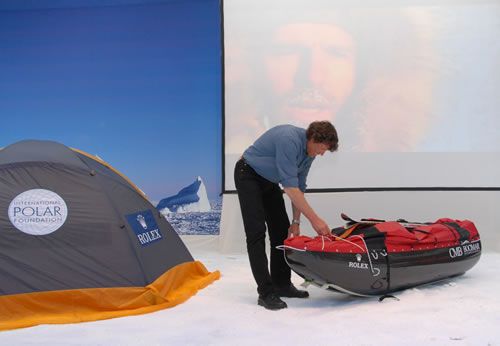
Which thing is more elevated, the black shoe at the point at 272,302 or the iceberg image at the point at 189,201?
the iceberg image at the point at 189,201

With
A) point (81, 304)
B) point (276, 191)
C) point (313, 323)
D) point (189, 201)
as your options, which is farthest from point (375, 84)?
point (81, 304)

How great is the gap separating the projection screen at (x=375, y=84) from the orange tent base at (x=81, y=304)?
71.9 inches

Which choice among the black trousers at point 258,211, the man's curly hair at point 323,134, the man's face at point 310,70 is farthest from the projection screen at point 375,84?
the man's curly hair at point 323,134

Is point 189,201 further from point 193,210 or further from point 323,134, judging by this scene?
point 323,134

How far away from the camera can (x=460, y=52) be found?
428 centimetres

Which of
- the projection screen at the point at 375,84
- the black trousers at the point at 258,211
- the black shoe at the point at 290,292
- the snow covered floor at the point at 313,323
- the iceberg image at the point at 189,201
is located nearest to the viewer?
the snow covered floor at the point at 313,323

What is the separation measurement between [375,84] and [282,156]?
212 cm

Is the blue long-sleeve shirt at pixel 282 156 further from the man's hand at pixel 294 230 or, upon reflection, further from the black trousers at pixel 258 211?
the man's hand at pixel 294 230

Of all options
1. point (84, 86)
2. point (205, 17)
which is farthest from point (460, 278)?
point (84, 86)

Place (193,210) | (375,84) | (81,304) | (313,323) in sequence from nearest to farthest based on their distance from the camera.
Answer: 1. (313,323)
2. (81,304)
3. (375,84)
4. (193,210)

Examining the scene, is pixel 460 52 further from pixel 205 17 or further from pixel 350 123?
pixel 205 17

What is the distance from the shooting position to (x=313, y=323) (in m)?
2.17

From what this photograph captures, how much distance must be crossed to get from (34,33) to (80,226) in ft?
9.99

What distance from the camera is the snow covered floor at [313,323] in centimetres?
196
